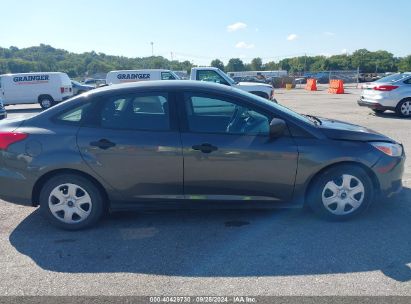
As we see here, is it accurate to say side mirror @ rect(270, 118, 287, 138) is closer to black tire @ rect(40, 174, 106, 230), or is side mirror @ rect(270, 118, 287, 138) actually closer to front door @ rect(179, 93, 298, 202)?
front door @ rect(179, 93, 298, 202)

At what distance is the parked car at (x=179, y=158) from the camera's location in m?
4.11

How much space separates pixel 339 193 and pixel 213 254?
5.15 ft

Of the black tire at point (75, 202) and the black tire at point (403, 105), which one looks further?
the black tire at point (403, 105)

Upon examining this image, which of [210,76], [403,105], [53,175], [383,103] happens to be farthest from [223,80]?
[53,175]

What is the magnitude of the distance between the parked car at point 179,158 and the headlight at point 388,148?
0.05 ft

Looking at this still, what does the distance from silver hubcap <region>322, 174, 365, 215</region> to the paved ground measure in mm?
174

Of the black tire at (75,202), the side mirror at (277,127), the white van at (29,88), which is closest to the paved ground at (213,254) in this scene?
the black tire at (75,202)

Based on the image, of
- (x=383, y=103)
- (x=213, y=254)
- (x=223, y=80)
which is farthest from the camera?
(x=223, y=80)

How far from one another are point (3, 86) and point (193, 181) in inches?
817

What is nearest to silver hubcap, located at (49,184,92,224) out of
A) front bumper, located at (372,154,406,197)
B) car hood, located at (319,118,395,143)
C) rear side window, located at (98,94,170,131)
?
rear side window, located at (98,94,170,131)

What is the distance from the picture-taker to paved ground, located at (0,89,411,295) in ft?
10.3

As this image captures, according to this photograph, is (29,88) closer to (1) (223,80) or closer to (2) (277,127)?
(1) (223,80)

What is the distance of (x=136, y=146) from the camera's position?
4102 mm

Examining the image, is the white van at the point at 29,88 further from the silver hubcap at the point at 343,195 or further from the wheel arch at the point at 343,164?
the silver hubcap at the point at 343,195
